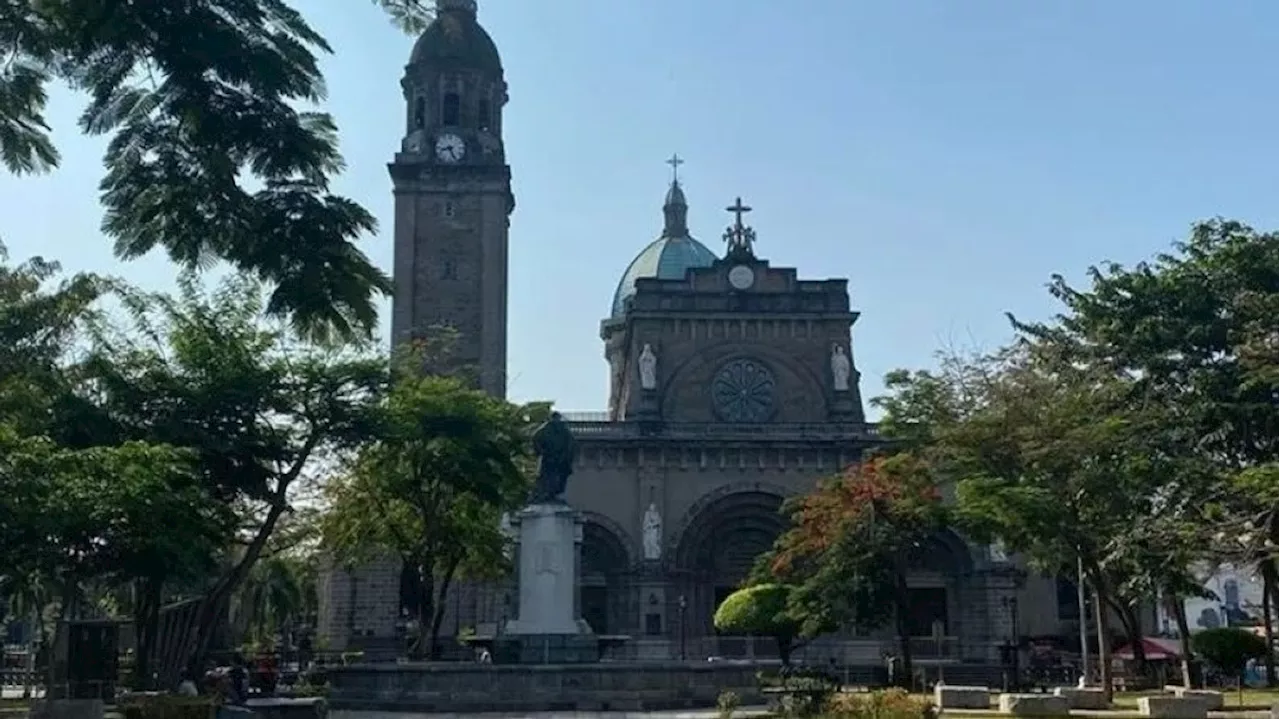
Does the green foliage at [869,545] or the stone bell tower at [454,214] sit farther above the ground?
the stone bell tower at [454,214]

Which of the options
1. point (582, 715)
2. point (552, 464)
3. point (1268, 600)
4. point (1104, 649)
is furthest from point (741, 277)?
point (582, 715)

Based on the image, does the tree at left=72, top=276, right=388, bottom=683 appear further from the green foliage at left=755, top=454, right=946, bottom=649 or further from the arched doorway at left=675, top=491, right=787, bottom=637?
the arched doorway at left=675, top=491, right=787, bottom=637

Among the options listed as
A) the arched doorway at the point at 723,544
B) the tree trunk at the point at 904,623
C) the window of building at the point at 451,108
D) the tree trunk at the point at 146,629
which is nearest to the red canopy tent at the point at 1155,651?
the tree trunk at the point at 904,623

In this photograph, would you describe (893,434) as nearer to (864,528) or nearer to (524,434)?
(864,528)

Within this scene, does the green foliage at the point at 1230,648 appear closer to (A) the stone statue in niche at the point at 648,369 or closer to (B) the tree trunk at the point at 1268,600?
(B) the tree trunk at the point at 1268,600

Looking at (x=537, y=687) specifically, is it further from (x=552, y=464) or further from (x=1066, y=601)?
(x=1066, y=601)

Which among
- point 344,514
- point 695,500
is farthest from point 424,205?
point 344,514

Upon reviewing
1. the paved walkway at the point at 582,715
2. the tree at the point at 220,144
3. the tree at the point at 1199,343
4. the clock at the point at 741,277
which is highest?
the clock at the point at 741,277

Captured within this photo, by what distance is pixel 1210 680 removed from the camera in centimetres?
3747

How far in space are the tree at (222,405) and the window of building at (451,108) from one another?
26882 mm

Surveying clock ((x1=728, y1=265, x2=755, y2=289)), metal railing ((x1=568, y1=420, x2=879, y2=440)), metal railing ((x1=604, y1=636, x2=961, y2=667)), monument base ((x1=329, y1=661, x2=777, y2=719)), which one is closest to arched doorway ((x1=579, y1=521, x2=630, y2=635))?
metal railing ((x1=604, y1=636, x2=961, y2=667))

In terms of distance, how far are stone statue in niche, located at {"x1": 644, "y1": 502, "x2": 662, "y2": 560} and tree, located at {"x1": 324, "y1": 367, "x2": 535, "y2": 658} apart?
1274cm

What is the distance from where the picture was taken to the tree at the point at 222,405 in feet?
93.2

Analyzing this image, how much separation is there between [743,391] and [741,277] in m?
5.03
